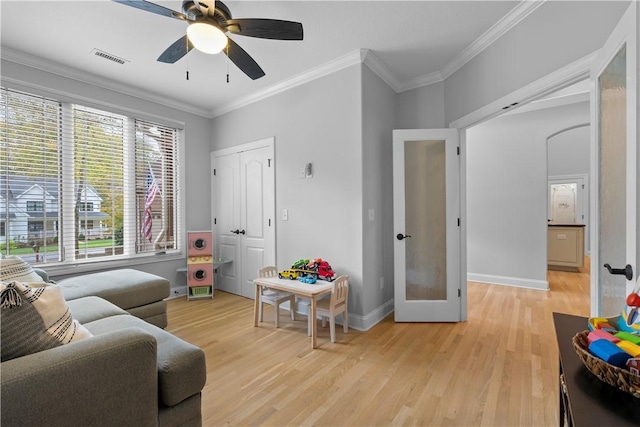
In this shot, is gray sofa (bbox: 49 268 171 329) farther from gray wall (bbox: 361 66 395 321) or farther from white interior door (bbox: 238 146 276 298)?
gray wall (bbox: 361 66 395 321)

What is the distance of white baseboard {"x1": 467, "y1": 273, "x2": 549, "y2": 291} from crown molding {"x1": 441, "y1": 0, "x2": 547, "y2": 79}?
3.21 m

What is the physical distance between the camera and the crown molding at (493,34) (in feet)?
7.02

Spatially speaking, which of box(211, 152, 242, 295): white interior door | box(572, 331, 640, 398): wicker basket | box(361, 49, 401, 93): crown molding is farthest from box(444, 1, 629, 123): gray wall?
box(211, 152, 242, 295): white interior door

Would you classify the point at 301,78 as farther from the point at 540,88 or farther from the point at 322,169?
the point at 540,88

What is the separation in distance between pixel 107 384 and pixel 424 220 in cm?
294

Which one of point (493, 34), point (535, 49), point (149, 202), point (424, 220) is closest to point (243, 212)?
point (149, 202)

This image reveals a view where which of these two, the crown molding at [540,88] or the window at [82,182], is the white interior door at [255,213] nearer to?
the window at [82,182]

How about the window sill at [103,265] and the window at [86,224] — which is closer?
the window sill at [103,265]

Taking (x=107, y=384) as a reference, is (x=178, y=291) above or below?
below

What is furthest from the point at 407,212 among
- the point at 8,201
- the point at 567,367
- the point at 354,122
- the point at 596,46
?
the point at 8,201

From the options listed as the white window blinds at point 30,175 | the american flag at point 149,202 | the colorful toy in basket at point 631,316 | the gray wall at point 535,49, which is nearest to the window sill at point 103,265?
the white window blinds at point 30,175

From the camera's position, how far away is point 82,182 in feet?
11.0

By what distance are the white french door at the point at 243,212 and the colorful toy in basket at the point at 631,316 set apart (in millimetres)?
3183

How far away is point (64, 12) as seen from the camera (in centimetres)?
226
